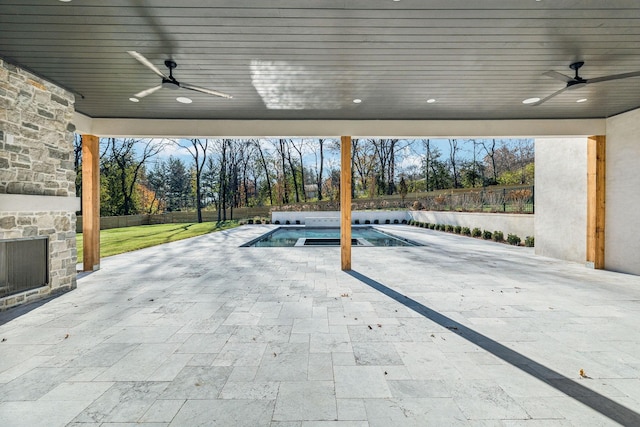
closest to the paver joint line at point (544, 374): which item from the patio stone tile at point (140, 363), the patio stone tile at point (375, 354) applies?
the patio stone tile at point (375, 354)

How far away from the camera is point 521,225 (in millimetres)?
9766

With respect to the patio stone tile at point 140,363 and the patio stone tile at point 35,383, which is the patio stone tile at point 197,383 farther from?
the patio stone tile at point 35,383

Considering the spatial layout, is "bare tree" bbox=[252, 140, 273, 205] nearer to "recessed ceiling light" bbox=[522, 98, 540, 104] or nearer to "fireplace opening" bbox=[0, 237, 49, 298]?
"fireplace opening" bbox=[0, 237, 49, 298]

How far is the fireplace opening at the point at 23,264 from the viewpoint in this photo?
12.7ft

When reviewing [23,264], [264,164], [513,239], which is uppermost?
[264,164]

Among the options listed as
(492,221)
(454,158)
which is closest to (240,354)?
(492,221)

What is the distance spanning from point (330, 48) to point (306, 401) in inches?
148

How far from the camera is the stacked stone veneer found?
387 centimetres

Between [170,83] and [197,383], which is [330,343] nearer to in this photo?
[197,383]

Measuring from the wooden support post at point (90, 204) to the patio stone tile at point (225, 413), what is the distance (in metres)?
5.86

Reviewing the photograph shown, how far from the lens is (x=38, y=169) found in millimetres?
4301

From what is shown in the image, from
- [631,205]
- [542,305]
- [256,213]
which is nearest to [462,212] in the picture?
[631,205]

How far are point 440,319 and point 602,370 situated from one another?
1426 mm

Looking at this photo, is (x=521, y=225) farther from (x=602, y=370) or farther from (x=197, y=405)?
(x=197, y=405)
